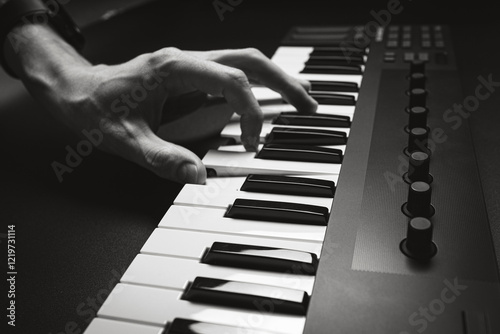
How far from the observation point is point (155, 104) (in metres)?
1.05

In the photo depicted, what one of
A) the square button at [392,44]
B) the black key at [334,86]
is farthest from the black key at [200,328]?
the square button at [392,44]

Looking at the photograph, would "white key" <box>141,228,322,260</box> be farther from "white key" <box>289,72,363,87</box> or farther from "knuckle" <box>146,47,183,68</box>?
"white key" <box>289,72,363,87</box>

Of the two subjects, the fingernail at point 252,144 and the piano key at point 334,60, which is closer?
the fingernail at point 252,144

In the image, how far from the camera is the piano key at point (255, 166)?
3.08 ft

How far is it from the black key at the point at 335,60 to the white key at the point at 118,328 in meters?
1.03

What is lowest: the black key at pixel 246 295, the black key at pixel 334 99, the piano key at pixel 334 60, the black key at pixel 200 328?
the black key at pixel 200 328

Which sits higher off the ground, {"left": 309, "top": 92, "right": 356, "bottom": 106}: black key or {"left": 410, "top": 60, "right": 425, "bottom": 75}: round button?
{"left": 410, "top": 60, "right": 425, "bottom": 75}: round button

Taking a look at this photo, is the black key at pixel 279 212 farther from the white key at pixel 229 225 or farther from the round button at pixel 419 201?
the round button at pixel 419 201

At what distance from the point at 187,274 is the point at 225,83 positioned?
43 cm

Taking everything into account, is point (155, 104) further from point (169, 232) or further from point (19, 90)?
point (19, 90)

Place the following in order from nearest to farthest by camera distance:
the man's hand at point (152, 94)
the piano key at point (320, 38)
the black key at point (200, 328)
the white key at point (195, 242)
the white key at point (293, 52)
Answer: the black key at point (200, 328), the white key at point (195, 242), the man's hand at point (152, 94), the white key at point (293, 52), the piano key at point (320, 38)

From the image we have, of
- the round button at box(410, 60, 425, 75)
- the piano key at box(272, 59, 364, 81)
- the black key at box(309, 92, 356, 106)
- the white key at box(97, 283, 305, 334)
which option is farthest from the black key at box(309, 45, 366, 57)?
the white key at box(97, 283, 305, 334)

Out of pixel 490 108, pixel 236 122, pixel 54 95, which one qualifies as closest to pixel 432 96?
pixel 490 108

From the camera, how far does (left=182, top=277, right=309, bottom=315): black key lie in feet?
2.05
